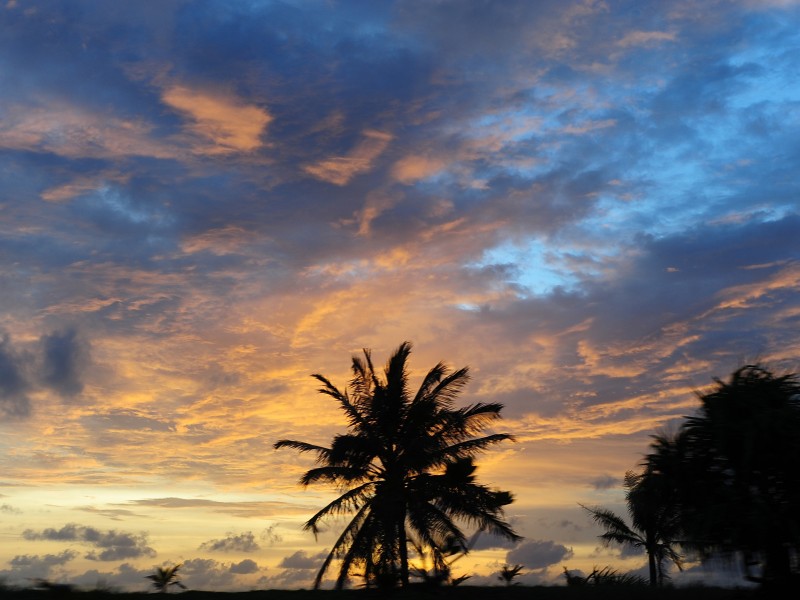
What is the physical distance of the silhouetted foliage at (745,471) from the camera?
16.4 m

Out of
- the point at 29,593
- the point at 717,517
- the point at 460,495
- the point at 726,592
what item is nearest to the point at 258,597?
the point at 29,593

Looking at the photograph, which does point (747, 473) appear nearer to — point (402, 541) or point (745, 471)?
point (745, 471)

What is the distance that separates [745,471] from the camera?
16.9m

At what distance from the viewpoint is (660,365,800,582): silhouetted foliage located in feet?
53.7

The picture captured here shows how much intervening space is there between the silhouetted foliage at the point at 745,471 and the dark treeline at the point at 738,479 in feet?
0.07

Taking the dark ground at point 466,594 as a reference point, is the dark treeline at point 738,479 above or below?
above

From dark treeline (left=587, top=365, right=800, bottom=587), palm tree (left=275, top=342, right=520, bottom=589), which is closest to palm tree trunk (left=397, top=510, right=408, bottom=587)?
palm tree (left=275, top=342, right=520, bottom=589)

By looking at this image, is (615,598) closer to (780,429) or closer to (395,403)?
(780,429)

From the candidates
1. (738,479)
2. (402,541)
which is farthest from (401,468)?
(738,479)

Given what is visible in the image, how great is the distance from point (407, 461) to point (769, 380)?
15913 millimetres

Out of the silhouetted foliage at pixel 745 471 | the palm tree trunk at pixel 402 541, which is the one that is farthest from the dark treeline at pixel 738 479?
the palm tree trunk at pixel 402 541

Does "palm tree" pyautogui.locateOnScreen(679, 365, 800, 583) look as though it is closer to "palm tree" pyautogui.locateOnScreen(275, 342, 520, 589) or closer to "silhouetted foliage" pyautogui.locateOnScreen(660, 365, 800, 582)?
"silhouetted foliage" pyautogui.locateOnScreen(660, 365, 800, 582)

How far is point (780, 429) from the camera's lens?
16.4 m

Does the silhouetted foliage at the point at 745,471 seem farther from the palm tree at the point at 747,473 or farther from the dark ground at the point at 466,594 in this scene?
the dark ground at the point at 466,594
